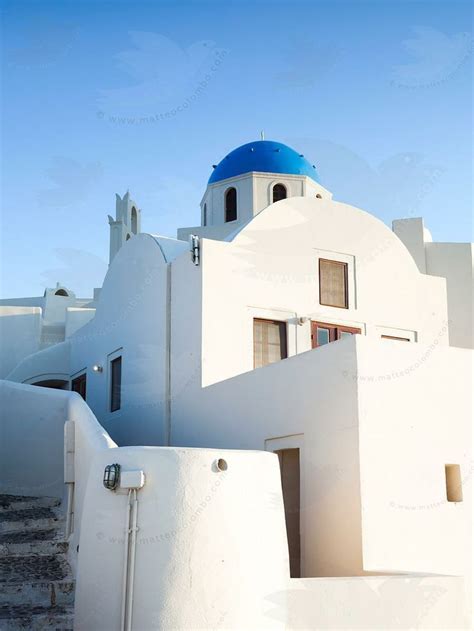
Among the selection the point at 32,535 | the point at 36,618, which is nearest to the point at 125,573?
the point at 36,618

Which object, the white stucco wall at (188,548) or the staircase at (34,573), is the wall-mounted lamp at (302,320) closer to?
the staircase at (34,573)

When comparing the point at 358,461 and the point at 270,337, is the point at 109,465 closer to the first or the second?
the point at 358,461

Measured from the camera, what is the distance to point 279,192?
21812mm

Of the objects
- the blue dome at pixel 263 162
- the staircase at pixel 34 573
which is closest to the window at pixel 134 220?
the blue dome at pixel 263 162

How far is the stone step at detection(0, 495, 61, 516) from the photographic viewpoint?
12898 mm

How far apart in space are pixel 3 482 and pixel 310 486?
629cm

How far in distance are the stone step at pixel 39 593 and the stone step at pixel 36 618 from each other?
13 centimetres

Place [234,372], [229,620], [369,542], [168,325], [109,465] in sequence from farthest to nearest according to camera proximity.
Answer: [168,325] → [234,372] → [369,542] → [109,465] → [229,620]

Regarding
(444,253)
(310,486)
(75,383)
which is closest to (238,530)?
(310,486)

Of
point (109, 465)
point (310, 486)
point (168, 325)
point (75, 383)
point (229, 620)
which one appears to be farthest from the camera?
point (75, 383)

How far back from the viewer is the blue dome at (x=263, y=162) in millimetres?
21797

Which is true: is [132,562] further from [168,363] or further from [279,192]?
[279,192]

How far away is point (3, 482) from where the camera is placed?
46.9 feet

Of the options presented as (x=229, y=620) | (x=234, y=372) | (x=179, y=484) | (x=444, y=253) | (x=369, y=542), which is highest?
(x=444, y=253)
